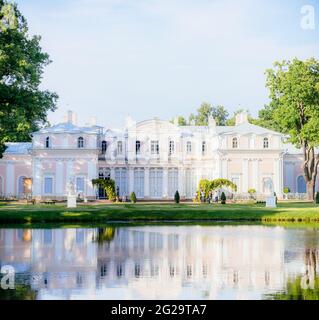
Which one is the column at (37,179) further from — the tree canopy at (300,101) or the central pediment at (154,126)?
the tree canopy at (300,101)

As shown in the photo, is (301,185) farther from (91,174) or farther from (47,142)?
(47,142)

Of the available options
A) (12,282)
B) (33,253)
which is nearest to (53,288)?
(12,282)

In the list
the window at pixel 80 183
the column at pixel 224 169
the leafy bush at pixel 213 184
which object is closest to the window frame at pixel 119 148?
the window at pixel 80 183

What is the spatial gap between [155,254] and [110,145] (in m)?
41.1

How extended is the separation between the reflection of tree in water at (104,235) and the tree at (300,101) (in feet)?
90.5

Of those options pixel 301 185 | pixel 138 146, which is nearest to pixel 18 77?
pixel 138 146

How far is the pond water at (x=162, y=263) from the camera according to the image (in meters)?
13.4

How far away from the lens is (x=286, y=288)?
538 inches

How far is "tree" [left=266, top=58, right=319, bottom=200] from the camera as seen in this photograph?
53500 mm

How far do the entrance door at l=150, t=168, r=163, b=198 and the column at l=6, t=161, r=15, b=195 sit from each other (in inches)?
471

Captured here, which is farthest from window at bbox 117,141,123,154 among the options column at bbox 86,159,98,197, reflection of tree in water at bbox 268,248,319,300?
reflection of tree in water at bbox 268,248,319,300

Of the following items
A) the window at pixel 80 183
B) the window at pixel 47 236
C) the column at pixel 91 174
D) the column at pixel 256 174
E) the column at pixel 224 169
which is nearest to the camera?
the window at pixel 47 236

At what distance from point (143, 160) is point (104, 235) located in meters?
34.7

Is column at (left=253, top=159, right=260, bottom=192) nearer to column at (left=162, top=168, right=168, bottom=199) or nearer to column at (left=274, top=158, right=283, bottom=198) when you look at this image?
column at (left=274, top=158, right=283, bottom=198)
